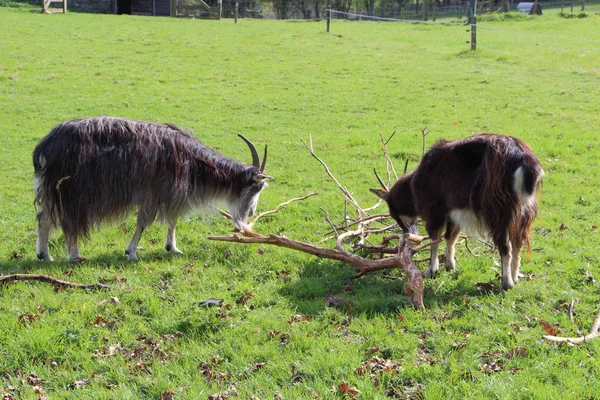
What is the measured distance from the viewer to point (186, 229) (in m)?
8.21

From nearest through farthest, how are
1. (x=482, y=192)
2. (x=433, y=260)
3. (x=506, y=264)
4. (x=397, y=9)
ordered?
(x=482, y=192) → (x=506, y=264) → (x=433, y=260) → (x=397, y=9)

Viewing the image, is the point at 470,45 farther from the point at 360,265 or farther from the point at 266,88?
the point at 360,265

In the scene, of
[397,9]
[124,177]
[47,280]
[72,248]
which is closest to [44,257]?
[72,248]

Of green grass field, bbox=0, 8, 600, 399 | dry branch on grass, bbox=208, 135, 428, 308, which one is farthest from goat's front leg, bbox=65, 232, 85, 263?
dry branch on grass, bbox=208, 135, 428, 308

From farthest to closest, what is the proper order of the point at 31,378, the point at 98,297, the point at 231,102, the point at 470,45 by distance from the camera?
the point at 470,45
the point at 231,102
the point at 98,297
the point at 31,378

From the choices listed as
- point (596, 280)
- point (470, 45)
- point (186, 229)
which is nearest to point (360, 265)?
point (596, 280)

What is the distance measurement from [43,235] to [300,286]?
298cm

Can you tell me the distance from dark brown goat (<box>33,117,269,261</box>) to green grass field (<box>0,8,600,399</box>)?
47 centimetres

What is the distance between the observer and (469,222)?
5977 mm

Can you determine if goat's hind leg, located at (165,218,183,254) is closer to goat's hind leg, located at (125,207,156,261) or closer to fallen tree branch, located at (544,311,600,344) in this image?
goat's hind leg, located at (125,207,156,261)

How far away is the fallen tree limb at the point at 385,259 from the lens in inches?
225

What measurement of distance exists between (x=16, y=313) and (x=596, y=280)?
17.9 feet

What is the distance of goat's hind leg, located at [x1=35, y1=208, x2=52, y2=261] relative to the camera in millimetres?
6961

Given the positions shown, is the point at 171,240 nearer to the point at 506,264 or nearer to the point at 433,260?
the point at 433,260
